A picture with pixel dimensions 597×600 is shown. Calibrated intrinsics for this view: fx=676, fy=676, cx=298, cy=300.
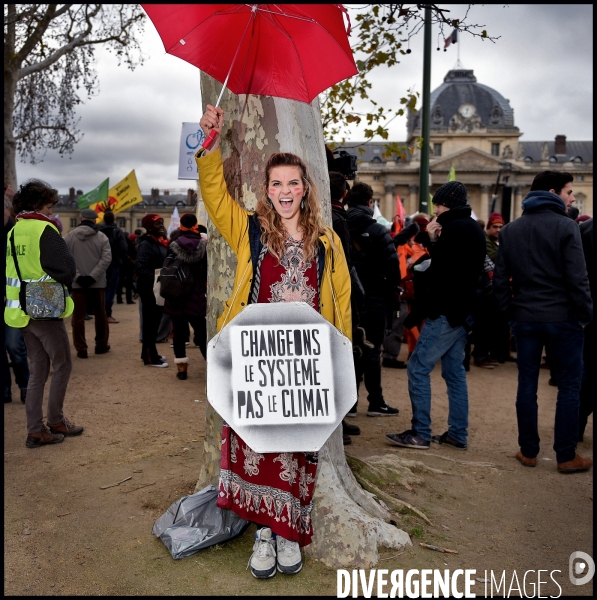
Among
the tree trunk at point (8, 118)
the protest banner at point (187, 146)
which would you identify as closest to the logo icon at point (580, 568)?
the protest banner at point (187, 146)

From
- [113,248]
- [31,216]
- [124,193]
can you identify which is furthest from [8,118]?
[31,216]

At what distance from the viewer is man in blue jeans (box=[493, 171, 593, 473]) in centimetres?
472

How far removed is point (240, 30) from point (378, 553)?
2534 millimetres

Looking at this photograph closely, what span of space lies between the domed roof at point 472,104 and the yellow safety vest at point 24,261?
8401 centimetres

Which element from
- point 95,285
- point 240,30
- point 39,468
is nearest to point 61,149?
point 95,285

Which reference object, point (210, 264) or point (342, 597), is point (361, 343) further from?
point (342, 597)

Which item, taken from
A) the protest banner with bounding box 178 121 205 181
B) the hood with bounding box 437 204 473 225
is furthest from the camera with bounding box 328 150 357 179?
the protest banner with bounding box 178 121 205 181

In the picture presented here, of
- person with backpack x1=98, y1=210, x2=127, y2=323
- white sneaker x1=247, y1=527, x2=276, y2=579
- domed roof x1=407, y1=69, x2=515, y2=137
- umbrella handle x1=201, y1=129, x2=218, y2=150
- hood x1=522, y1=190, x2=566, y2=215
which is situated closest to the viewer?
umbrella handle x1=201, y1=129, x2=218, y2=150

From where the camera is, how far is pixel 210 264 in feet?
12.3

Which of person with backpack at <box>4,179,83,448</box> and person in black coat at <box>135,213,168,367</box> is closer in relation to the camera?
person with backpack at <box>4,179,83,448</box>

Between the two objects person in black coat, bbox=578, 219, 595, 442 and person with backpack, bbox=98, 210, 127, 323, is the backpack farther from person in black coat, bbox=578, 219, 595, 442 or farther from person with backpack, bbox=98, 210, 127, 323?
person with backpack, bbox=98, 210, 127, 323

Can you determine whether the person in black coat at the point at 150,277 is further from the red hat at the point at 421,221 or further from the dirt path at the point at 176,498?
the red hat at the point at 421,221

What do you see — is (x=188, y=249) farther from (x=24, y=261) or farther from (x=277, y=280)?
(x=277, y=280)

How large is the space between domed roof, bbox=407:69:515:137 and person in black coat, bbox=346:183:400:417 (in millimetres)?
82387
